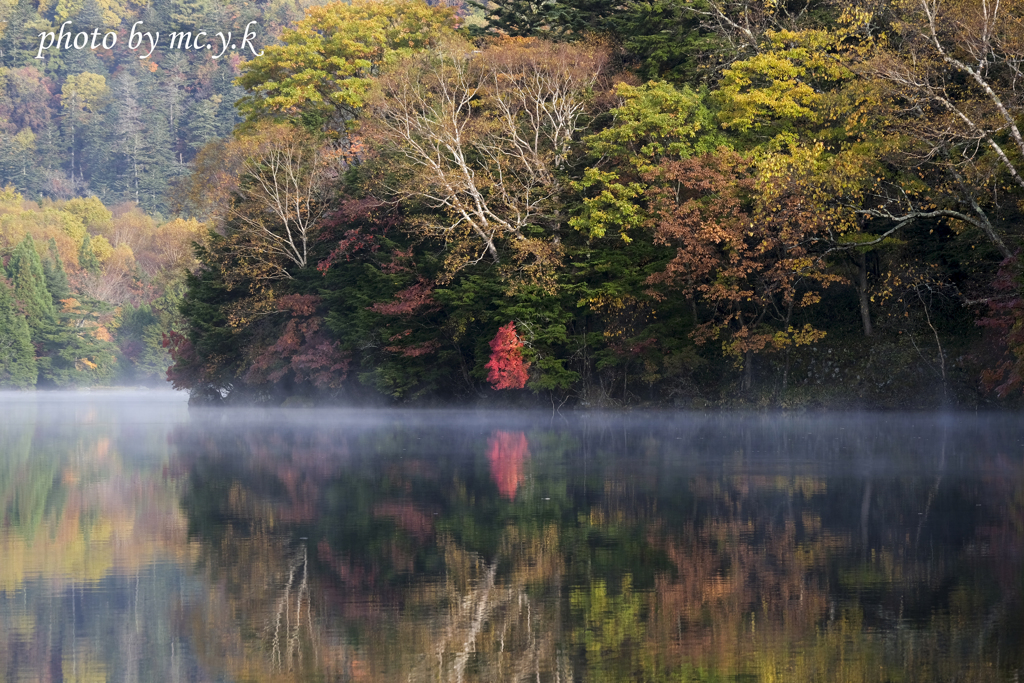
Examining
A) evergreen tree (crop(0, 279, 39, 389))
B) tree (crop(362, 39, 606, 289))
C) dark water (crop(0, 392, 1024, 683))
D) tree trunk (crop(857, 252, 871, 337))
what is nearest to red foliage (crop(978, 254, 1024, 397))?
tree trunk (crop(857, 252, 871, 337))

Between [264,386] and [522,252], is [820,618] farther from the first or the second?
[264,386]

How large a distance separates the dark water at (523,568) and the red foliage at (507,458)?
141 mm

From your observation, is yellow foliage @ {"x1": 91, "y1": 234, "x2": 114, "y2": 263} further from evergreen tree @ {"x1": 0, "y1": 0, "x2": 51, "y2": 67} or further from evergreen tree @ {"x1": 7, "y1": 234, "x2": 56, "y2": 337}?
evergreen tree @ {"x1": 0, "y1": 0, "x2": 51, "y2": 67}

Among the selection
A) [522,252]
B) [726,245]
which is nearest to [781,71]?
[726,245]

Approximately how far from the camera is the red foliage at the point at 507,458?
17.0 metres

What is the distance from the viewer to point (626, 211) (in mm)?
35656

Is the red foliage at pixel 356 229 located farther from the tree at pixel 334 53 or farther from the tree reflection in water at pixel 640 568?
the tree reflection in water at pixel 640 568

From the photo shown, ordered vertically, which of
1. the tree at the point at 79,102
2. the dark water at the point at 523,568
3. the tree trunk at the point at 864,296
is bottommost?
the dark water at the point at 523,568

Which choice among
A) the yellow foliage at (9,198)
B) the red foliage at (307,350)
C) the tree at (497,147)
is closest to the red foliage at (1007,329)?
the tree at (497,147)

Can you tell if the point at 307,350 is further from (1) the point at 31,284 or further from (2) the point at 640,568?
(1) the point at 31,284

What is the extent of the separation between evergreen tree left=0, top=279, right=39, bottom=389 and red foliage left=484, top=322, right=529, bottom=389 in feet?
174

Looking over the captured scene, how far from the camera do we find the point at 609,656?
7.48 m

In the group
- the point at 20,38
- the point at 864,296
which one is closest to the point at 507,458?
the point at 864,296

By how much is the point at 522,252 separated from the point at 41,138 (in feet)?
303
